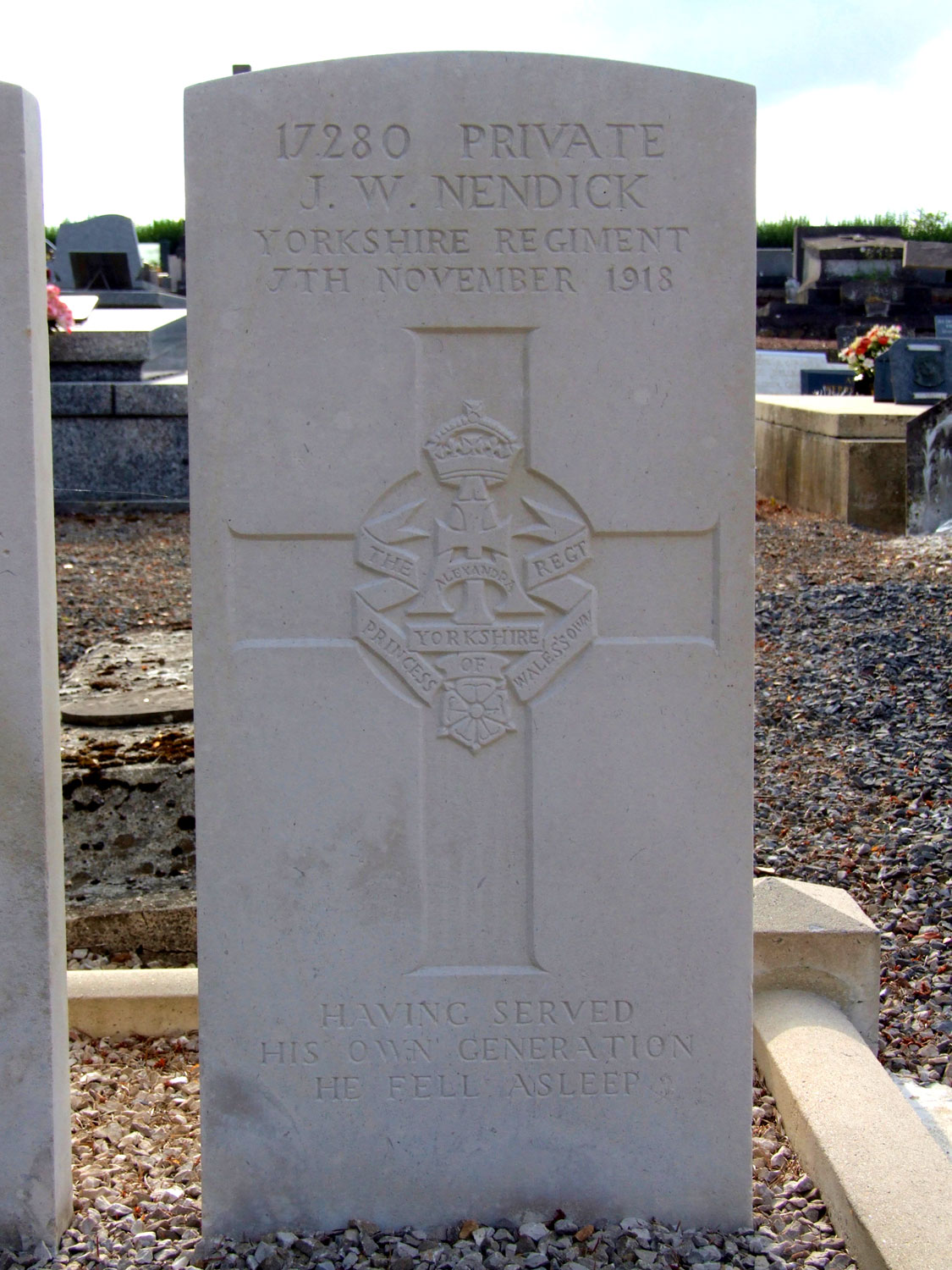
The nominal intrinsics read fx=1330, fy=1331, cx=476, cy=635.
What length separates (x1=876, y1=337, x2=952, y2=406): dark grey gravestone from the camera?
11.6 meters

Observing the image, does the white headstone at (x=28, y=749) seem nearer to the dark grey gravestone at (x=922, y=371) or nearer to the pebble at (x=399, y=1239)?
the pebble at (x=399, y=1239)

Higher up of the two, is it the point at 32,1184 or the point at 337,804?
the point at 337,804

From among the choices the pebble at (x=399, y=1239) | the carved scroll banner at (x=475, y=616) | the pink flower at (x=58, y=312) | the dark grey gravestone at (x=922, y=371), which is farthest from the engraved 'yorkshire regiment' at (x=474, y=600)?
the dark grey gravestone at (x=922, y=371)

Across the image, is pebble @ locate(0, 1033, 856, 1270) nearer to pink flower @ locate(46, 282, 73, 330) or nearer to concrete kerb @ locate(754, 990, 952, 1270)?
concrete kerb @ locate(754, 990, 952, 1270)

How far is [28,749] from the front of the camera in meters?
2.10

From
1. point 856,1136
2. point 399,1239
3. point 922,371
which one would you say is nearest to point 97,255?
point 922,371

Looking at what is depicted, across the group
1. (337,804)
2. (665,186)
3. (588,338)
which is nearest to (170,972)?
(337,804)

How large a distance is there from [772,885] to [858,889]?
0.68 metres

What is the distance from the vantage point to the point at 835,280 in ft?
78.4

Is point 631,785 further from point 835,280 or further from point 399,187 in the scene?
point 835,280

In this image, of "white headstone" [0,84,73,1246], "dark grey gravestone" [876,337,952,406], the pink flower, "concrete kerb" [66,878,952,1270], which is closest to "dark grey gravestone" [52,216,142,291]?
the pink flower

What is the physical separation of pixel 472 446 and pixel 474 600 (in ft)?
0.81

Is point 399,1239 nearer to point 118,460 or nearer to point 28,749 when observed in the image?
point 28,749

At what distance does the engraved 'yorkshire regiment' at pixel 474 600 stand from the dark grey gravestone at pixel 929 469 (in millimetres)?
7395
